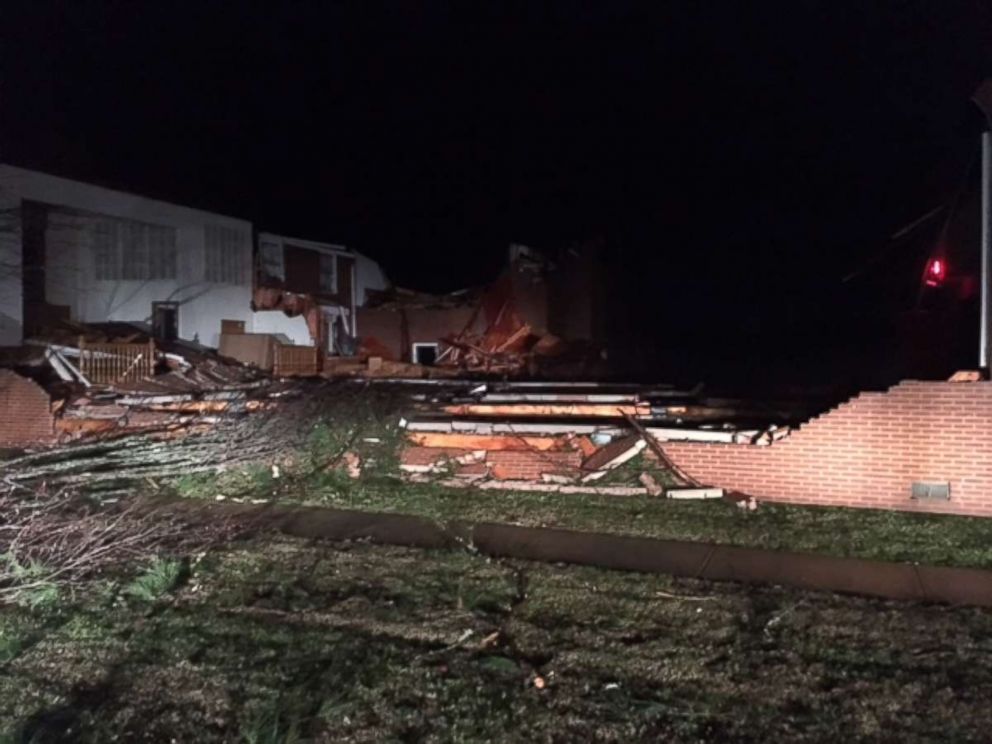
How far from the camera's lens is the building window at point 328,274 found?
98.7ft

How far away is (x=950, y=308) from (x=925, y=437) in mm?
2904

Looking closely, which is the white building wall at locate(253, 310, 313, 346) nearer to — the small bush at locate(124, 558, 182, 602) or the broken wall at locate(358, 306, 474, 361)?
the broken wall at locate(358, 306, 474, 361)

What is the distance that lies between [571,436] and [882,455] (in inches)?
141

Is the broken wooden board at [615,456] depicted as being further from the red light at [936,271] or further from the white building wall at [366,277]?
the white building wall at [366,277]

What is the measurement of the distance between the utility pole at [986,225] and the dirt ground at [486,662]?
4.29 m

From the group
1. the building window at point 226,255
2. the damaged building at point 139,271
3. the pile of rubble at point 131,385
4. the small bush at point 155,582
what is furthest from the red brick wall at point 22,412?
the building window at point 226,255

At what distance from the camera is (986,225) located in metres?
9.73

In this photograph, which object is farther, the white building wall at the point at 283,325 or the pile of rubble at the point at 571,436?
the white building wall at the point at 283,325

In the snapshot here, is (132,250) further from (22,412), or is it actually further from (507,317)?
(507,317)

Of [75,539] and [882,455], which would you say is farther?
[882,455]

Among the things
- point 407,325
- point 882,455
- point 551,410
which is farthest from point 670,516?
point 407,325

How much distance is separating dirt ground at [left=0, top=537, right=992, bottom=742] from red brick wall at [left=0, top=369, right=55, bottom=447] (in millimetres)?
8424

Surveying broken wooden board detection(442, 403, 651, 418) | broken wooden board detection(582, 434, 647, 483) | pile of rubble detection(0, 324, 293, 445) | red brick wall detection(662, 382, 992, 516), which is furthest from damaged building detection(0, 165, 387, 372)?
red brick wall detection(662, 382, 992, 516)

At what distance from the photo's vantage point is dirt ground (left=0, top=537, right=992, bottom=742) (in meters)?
4.62
